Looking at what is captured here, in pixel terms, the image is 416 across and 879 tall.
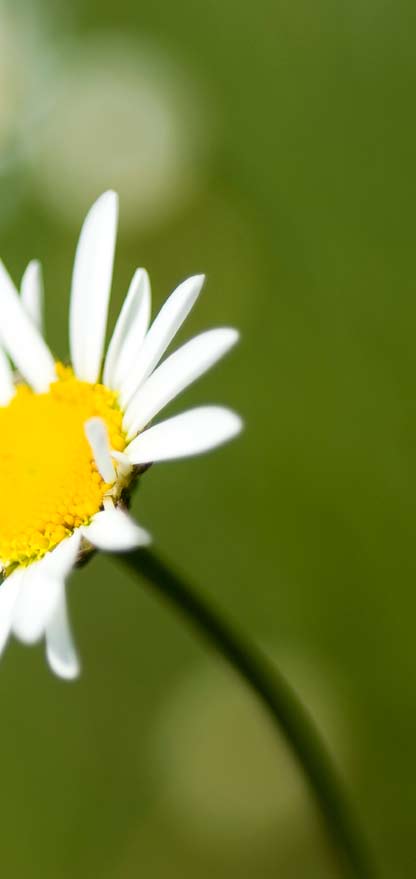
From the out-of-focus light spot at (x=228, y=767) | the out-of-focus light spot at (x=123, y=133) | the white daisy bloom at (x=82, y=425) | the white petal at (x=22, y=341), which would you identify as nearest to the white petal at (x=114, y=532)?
the white daisy bloom at (x=82, y=425)

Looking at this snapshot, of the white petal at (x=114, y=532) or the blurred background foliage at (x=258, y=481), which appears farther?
the blurred background foliage at (x=258, y=481)

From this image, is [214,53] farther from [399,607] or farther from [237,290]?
[399,607]

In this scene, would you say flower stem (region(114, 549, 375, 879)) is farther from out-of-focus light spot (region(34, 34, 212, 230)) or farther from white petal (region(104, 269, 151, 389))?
out-of-focus light spot (region(34, 34, 212, 230))

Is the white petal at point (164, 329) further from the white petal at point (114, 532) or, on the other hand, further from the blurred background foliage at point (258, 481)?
the blurred background foliage at point (258, 481)

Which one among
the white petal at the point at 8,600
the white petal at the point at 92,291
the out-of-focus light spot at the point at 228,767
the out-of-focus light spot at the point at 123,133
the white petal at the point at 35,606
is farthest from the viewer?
the out-of-focus light spot at the point at 123,133

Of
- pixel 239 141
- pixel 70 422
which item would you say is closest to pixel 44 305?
pixel 239 141

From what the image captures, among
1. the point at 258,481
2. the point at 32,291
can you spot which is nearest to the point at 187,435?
the point at 32,291
